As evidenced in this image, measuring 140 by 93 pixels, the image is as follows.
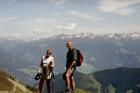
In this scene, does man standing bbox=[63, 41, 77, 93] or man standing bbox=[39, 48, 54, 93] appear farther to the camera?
man standing bbox=[39, 48, 54, 93]

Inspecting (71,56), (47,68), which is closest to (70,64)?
(71,56)

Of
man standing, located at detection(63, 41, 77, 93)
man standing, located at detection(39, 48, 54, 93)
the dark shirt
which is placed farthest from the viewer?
man standing, located at detection(39, 48, 54, 93)

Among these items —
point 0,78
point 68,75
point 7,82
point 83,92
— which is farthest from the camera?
point 0,78

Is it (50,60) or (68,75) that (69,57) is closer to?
(68,75)

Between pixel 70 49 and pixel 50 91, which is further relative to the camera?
pixel 50 91

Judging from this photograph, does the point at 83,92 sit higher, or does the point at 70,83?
the point at 70,83

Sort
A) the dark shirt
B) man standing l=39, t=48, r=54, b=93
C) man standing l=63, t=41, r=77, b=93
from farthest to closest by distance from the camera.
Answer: man standing l=39, t=48, r=54, b=93
the dark shirt
man standing l=63, t=41, r=77, b=93

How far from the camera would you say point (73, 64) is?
59.3 ft

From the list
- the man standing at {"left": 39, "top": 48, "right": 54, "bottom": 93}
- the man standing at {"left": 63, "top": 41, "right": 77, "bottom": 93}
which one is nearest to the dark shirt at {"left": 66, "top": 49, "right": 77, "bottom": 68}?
the man standing at {"left": 63, "top": 41, "right": 77, "bottom": 93}

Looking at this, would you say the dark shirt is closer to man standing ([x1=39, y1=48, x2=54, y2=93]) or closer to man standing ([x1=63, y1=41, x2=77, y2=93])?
man standing ([x1=63, y1=41, x2=77, y2=93])

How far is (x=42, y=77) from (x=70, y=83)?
302 cm

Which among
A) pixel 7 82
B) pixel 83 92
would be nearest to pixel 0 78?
pixel 7 82

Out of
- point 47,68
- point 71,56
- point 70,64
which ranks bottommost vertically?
point 47,68

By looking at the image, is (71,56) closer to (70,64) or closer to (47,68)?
(70,64)
